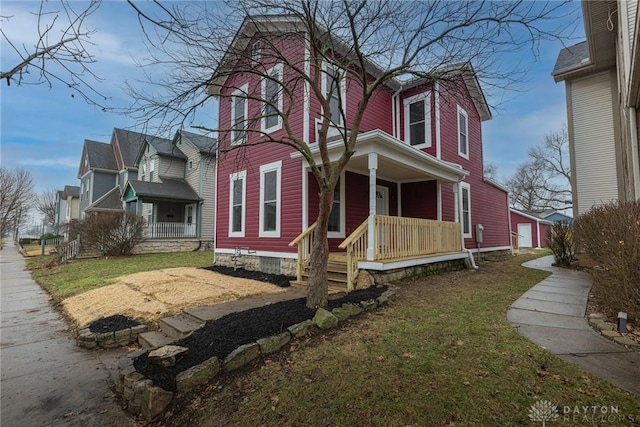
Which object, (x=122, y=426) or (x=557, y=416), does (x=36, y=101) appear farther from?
(x=557, y=416)

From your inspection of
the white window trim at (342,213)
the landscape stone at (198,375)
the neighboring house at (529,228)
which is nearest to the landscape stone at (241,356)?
the landscape stone at (198,375)

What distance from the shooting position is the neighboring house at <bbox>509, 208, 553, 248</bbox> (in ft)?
79.5

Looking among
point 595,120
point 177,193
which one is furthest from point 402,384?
point 177,193

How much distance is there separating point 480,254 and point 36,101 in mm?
13160

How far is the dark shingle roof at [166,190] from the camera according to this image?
16234 millimetres

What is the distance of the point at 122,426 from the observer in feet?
8.05

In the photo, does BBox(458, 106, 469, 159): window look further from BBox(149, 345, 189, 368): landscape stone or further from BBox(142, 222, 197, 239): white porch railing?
BBox(142, 222, 197, 239): white porch railing

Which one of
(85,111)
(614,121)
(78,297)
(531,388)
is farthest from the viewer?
(614,121)

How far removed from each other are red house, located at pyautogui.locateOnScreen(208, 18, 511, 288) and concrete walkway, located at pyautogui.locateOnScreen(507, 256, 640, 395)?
8.14 feet

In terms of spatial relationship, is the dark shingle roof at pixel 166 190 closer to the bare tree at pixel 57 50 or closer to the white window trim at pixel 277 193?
the white window trim at pixel 277 193

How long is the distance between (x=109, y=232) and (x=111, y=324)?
11350mm

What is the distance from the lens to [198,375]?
2.80 meters

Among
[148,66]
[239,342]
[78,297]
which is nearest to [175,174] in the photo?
[78,297]

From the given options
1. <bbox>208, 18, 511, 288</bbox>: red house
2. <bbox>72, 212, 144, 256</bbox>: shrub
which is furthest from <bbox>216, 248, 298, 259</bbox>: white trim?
<bbox>72, 212, 144, 256</bbox>: shrub
